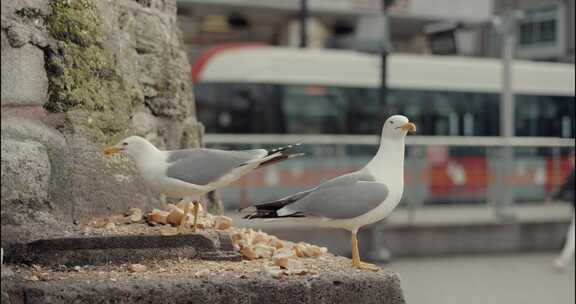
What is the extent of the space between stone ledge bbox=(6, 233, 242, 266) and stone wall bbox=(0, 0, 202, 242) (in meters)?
0.08

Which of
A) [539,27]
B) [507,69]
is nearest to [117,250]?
[507,69]


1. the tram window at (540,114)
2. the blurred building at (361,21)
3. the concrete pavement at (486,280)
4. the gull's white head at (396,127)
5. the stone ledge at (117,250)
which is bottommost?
the concrete pavement at (486,280)

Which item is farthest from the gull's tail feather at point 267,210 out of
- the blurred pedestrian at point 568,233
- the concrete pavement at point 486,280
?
the blurred pedestrian at point 568,233

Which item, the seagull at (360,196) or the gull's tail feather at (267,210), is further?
the seagull at (360,196)

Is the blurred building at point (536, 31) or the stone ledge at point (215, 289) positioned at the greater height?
the blurred building at point (536, 31)

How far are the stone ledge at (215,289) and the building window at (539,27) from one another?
30.0 m

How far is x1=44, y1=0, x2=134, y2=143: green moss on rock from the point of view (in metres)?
4.54

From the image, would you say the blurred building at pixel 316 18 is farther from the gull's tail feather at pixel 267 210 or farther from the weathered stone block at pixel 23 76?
the gull's tail feather at pixel 267 210

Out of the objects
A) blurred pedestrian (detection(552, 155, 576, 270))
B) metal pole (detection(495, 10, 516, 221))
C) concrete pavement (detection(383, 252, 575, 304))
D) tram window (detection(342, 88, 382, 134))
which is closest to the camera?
concrete pavement (detection(383, 252, 575, 304))

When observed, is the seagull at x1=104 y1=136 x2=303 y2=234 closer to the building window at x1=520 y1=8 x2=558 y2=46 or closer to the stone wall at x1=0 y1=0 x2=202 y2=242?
the stone wall at x1=0 y1=0 x2=202 y2=242

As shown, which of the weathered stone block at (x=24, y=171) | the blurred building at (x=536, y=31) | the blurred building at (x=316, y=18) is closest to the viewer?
the weathered stone block at (x=24, y=171)

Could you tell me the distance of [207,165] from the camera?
4.23m

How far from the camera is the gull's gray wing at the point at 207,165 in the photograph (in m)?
4.20

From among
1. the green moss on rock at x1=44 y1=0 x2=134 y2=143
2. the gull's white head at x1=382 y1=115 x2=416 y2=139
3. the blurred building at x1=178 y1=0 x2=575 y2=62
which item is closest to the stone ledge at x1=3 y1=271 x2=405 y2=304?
the gull's white head at x1=382 y1=115 x2=416 y2=139
